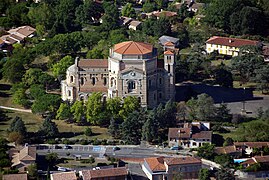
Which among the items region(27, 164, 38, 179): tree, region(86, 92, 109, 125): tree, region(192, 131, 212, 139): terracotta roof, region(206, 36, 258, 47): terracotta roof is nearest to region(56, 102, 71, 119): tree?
region(86, 92, 109, 125): tree

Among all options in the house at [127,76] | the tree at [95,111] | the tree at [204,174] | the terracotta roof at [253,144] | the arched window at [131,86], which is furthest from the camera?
the arched window at [131,86]

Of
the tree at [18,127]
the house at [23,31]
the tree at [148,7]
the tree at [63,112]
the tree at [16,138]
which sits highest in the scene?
the tree at [148,7]

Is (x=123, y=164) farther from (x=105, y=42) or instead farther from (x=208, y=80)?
(x=105, y=42)

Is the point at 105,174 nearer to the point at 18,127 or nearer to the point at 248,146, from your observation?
the point at 18,127

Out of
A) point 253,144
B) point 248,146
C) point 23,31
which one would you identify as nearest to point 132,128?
point 248,146

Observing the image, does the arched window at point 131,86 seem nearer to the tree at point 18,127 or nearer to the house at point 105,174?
the tree at point 18,127

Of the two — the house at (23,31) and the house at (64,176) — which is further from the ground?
the house at (23,31)

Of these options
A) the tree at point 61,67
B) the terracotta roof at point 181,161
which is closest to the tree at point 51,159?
the terracotta roof at point 181,161

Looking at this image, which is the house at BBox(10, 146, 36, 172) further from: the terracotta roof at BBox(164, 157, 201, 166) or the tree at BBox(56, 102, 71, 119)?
the terracotta roof at BBox(164, 157, 201, 166)
